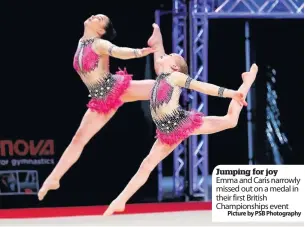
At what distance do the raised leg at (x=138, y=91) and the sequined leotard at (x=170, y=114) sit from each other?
13 cm

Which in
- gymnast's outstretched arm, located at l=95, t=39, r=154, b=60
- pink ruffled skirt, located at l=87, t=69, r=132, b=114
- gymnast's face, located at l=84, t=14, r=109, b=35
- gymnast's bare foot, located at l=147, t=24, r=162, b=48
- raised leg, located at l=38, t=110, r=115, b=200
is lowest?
raised leg, located at l=38, t=110, r=115, b=200

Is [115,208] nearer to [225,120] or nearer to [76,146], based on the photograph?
[76,146]

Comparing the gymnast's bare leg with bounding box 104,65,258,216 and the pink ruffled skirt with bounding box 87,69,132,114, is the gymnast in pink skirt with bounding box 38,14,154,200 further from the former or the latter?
the gymnast's bare leg with bounding box 104,65,258,216

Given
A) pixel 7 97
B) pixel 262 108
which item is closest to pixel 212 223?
pixel 262 108

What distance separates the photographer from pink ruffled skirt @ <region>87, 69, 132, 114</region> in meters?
5.60

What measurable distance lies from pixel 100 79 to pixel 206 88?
3.16 ft

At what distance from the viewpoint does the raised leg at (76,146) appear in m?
5.83

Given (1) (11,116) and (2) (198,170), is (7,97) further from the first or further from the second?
(2) (198,170)

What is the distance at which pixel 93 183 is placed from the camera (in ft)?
20.6

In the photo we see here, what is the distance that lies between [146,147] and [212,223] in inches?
55.2

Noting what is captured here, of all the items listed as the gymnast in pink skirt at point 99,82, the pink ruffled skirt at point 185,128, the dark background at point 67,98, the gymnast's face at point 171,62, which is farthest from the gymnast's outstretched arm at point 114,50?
the pink ruffled skirt at point 185,128

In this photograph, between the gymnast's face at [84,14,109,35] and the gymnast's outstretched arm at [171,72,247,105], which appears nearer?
the gymnast's outstretched arm at [171,72,247,105]
